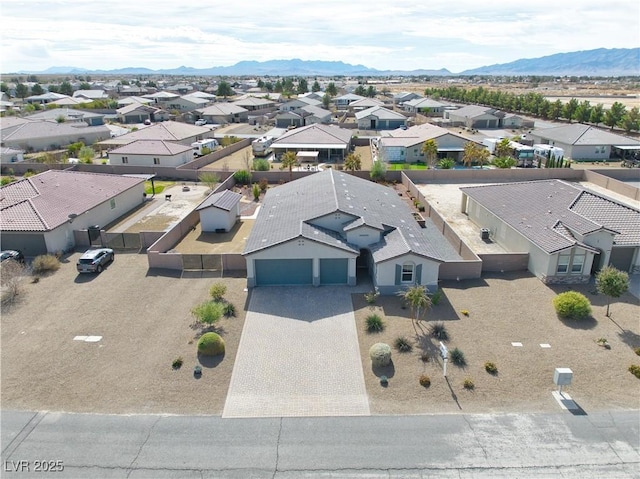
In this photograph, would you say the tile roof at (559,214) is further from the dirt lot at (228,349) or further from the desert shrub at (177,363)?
the desert shrub at (177,363)

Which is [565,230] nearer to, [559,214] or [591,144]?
[559,214]

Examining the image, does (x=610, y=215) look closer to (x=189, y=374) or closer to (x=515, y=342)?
(x=515, y=342)


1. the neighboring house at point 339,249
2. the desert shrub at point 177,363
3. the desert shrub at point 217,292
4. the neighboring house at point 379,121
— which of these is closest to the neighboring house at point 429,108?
the neighboring house at point 379,121

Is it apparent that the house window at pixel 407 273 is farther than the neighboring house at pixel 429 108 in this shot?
No

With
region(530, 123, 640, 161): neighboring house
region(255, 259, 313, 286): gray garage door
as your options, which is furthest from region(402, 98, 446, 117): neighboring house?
region(255, 259, 313, 286): gray garage door

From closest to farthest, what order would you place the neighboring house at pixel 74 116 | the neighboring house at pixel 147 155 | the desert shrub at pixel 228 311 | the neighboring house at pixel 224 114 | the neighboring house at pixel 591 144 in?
the desert shrub at pixel 228 311, the neighboring house at pixel 147 155, the neighboring house at pixel 591 144, the neighboring house at pixel 74 116, the neighboring house at pixel 224 114

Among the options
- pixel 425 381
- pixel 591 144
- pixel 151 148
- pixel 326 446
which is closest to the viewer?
pixel 326 446

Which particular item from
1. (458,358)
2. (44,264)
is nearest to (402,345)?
(458,358)
